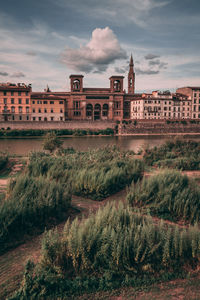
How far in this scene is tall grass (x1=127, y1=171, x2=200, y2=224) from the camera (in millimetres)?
6446

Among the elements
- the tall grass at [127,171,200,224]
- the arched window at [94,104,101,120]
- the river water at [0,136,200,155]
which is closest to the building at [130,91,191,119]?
the arched window at [94,104,101,120]

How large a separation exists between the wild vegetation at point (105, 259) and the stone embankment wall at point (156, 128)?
58403 millimetres

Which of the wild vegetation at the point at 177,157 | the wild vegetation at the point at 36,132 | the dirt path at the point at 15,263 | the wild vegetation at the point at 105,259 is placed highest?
the wild vegetation at the point at 36,132

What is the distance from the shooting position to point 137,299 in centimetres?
363

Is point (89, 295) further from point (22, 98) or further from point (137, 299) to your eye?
point (22, 98)

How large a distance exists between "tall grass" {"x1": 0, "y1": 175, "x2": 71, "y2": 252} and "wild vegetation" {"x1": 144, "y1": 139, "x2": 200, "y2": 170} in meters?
7.89

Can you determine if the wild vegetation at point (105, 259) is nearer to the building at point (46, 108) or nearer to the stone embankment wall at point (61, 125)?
the stone embankment wall at point (61, 125)

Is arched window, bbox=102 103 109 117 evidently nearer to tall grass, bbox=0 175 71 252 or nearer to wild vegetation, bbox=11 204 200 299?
tall grass, bbox=0 175 71 252

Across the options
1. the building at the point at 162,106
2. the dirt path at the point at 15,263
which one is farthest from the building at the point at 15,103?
the dirt path at the point at 15,263

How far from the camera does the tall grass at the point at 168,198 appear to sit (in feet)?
21.1

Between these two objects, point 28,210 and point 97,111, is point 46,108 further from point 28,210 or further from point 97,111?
point 28,210

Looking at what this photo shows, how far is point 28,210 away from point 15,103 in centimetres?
6175

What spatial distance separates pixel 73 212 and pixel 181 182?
407 cm

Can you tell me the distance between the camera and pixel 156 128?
2628 inches
